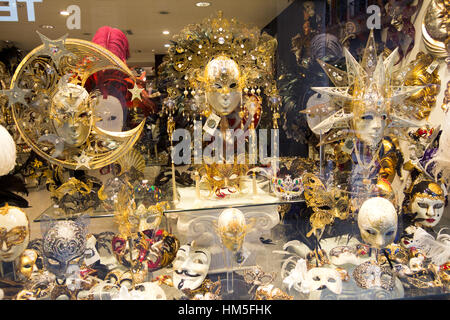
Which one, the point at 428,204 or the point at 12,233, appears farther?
the point at 428,204

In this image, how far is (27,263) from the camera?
50.8 inches

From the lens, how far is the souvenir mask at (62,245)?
127 cm

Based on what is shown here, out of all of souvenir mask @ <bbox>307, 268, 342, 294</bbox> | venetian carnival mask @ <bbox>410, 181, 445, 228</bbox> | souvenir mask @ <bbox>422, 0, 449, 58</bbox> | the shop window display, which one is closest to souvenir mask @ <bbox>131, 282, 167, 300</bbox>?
the shop window display

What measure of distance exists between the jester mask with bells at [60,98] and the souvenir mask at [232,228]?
1.98ft

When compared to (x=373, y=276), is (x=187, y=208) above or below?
above

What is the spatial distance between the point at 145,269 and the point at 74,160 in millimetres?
522

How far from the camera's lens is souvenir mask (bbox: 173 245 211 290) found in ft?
4.27

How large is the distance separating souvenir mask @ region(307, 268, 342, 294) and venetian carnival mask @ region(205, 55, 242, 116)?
2.46 feet

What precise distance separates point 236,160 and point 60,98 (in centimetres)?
75

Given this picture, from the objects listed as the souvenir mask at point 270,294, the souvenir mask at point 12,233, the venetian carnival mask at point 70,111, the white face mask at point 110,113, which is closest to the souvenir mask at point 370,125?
the souvenir mask at point 270,294

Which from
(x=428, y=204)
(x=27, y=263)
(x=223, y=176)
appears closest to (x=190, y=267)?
(x=223, y=176)

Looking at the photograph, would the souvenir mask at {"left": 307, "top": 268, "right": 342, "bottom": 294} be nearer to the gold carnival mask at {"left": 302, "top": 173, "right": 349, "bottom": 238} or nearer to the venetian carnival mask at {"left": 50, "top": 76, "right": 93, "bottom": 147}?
the gold carnival mask at {"left": 302, "top": 173, "right": 349, "bottom": 238}

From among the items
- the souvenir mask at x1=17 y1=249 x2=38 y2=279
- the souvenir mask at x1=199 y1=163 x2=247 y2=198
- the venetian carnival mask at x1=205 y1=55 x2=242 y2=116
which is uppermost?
the venetian carnival mask at x1=205 y1=55 x2=242 y2=116

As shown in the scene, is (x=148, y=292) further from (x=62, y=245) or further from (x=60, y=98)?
(x=60, y=98)
